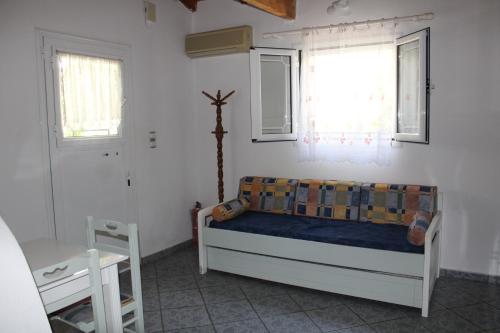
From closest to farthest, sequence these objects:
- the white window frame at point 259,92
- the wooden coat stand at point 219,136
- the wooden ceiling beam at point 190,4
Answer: the white window frame at point 259,92
the wooden coat stand at point 219,136
the wooden ceiling beam at point 190,4

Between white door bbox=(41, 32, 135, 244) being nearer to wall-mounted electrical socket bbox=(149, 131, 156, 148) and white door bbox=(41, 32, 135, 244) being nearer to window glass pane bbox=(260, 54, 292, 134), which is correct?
wall-mounted electrical socket bbox=(149, 131, 156, 148)

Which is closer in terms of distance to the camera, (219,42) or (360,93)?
(360,93)

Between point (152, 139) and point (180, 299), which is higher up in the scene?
point (152, 139)

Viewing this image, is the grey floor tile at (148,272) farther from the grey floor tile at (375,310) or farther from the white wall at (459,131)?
the white wall at (459,131)

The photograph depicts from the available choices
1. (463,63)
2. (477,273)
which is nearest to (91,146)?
(463,63)

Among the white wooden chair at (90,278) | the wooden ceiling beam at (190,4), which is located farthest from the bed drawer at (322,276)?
Result: the wooden ceiling beam at (190,4)

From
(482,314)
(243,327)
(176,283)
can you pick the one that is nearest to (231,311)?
(243,327)

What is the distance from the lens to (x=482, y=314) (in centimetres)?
285

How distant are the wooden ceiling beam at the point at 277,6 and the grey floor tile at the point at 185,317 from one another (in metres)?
2.37

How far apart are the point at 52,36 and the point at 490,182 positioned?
365cm

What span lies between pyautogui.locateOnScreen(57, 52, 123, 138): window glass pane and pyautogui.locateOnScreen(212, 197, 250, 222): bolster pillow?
116 cm

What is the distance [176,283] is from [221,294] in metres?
0.48

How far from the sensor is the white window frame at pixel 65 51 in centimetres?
315

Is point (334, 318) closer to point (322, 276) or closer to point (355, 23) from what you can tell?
point (322, 276)
